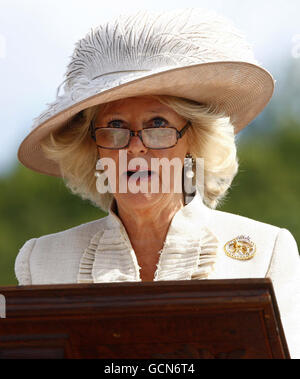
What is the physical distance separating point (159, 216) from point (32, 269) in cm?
46

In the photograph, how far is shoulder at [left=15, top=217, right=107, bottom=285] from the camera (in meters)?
3.23

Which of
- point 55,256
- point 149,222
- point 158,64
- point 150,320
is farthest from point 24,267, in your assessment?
point 150,320

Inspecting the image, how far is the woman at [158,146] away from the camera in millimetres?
3094

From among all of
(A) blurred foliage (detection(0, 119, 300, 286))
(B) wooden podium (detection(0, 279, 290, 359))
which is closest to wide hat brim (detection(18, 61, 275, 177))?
(B) wooden podium (detection(0, 279, 290, 359))

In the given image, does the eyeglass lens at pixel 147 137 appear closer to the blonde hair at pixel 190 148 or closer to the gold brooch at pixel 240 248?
the blonde hair at pixel 190 148

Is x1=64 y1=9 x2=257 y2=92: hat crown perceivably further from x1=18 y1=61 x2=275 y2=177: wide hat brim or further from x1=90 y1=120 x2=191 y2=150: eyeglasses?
x1=90 y1=120 x2=191 y2=150: eyeglasses

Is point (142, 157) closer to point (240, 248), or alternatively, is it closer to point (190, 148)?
point (190, 148)

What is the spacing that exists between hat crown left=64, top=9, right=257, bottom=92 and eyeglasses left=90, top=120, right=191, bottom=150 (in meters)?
0.17

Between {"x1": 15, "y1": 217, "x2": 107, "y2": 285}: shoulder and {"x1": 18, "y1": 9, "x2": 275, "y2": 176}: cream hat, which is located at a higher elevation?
{"x1": 18, "y1": 9, "x2": 275, "y2": 176}: cream hat

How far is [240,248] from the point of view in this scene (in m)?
3.14

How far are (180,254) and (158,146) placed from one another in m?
0.35

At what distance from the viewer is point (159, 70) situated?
10.0 feet
